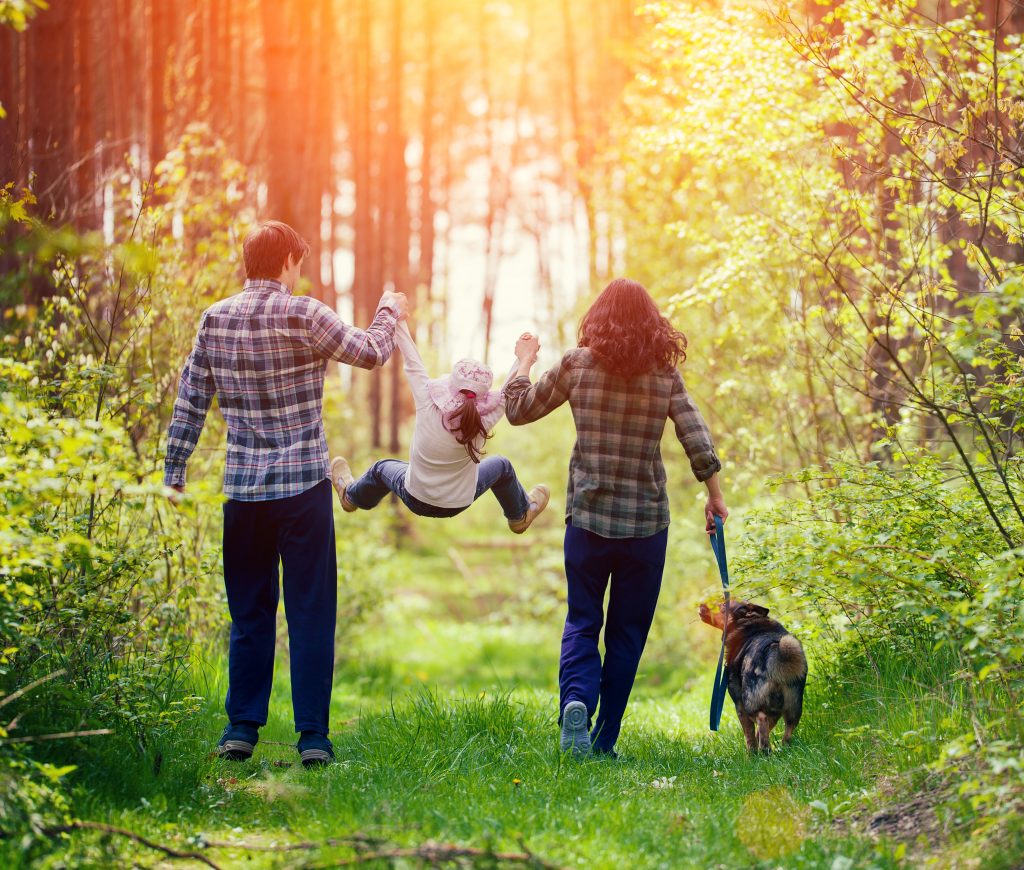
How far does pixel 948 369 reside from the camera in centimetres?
681

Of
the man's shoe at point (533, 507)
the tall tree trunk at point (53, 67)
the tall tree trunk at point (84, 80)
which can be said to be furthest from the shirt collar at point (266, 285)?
the tall tree trunk at point (84, 80)

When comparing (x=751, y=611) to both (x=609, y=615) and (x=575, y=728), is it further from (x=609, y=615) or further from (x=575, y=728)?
(x=575, y=728)

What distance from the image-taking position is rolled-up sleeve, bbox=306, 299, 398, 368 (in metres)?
4.60

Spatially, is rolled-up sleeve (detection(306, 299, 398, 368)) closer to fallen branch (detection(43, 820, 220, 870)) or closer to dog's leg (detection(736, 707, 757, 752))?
fallen branch (detection(43, 820, 220, 870))

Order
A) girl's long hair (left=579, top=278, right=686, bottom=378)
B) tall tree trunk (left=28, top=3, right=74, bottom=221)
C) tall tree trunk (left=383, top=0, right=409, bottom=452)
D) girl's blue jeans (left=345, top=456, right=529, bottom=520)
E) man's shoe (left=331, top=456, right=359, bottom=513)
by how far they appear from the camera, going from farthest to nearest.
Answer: tall tree trunk (left=383, top=0, right=409, bottom=452)
tall tree trunk (left=28, top=3, right=74, bottom=221)
man's shoe (left=331, top=456, right=359, bottom=513)
girl's blue jeans (left=345, top=456, right=529, bottom=520)
girl's long hair (left=579, top=278, right=686, bottom=378)

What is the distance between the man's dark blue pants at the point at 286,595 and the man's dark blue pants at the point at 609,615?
3.73 ft

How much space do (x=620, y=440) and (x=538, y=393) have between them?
0.45m

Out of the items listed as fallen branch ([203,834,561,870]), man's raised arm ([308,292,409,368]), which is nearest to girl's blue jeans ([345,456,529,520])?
man's raised arm ([308,292,409,368])

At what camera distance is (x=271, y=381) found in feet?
15.3

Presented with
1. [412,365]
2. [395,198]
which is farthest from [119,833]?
[395,198]

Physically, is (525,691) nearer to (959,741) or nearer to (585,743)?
(585,743)

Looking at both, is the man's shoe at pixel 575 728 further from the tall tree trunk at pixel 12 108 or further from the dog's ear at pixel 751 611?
the tall tree trunk at pixel 12 108

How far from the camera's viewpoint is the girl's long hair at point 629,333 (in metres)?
4.85

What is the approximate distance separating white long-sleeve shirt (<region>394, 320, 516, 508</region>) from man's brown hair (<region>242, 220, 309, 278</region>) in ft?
2.04
